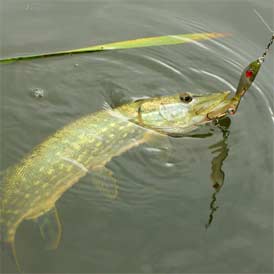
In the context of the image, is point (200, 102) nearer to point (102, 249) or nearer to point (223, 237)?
point (223, 237)

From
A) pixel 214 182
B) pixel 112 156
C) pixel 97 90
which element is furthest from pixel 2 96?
pixel 214 182

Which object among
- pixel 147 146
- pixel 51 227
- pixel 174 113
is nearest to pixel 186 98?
pixel 174 113

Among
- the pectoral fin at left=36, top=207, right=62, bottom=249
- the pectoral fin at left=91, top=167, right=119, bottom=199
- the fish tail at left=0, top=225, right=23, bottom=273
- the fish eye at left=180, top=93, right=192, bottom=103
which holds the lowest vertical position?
the fish tail at left=0, top=225, right=23, bottom=273

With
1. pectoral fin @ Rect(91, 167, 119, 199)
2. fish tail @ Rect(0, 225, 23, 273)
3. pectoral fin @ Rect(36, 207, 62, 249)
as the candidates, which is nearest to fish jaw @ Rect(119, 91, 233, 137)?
pectoral fin @ Rect(91, 167, 119, 199)

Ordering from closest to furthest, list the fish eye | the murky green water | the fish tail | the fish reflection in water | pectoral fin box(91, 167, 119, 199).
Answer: the fish tail
the murky green water
the fish reflection in water
pectoral fin box(91, 167, 119, 199)
the fish eye

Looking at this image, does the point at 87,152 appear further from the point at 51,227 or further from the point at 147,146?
the point at 51,227

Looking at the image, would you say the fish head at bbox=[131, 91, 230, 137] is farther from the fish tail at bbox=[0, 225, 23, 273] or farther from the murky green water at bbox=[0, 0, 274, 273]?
the fish tail at bbox=[0, 225, 23, 273]

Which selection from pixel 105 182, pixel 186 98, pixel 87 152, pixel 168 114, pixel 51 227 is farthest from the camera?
pixel 168 114
